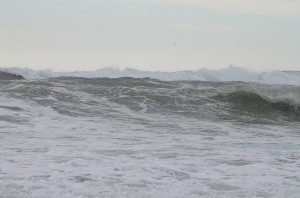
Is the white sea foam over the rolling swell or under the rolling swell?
over

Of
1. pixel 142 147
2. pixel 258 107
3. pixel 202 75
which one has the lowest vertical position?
pixel 142 147

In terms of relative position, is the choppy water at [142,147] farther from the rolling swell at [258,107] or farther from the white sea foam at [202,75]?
the white sea foam at [202,75]

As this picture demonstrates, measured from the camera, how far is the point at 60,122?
346 inches

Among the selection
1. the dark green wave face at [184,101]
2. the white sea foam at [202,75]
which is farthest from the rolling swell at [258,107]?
the white sea foam at [202,75]

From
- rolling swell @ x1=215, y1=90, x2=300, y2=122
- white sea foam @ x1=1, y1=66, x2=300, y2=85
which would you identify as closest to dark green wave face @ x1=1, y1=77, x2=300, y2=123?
rolling swell @ x1=215, y1=90, x2=300, y2=122

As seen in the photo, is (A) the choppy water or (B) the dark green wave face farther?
(B) the dark green wave face

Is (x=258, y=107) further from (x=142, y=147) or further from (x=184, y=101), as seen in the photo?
(x=142, y=147)

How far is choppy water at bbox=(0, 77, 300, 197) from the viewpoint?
4.19 m

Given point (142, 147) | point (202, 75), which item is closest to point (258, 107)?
point (142, 147)

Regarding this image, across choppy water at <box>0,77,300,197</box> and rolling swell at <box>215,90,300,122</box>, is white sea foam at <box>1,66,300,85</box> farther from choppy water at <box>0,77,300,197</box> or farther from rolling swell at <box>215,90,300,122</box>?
choppy water at <box>0,77,300,197</box>

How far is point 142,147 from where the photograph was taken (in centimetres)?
635

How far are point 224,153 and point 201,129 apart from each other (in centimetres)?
266

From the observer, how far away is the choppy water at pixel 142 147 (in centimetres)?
419

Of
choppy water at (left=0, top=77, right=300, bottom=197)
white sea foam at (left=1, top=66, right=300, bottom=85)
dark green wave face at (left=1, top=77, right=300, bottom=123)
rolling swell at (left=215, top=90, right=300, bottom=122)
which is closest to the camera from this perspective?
choppy water at (left=0, top=77, right=300, bottom=197)
